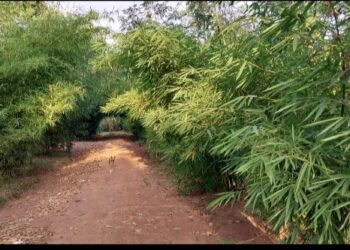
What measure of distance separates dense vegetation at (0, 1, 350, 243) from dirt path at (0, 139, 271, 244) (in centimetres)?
27

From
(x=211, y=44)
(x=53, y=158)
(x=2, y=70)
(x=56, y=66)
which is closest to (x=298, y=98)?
(x=211, y=44)

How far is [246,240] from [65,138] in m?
8.12

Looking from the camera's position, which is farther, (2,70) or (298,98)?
(2,70)

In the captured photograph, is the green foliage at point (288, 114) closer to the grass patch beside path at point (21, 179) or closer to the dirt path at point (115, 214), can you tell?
the dirt path at point (115, 214)

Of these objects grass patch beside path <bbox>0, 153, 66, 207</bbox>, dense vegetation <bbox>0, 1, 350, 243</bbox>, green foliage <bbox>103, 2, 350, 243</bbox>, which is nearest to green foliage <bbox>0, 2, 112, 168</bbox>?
dense vegetation <bbox>0, 1, 350, 243</bbox>

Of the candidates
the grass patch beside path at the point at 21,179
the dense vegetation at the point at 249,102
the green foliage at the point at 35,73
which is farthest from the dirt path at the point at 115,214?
the green foliage at the point at 35,73

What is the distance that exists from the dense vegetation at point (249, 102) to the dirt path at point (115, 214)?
0.27 m

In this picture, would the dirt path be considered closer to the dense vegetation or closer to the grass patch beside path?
the grass patch beside path

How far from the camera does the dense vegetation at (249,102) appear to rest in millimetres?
2670

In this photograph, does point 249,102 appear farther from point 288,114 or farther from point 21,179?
point 21,179

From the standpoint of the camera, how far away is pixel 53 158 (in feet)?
32.2

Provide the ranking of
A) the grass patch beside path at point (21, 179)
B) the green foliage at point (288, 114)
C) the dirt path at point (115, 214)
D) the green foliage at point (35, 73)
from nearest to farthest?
the green foliage at point (288, 114) < the dirt path at point (115, 214) < the grass patch beside path at point (21, 179) < the green foliage at point (35, 73)

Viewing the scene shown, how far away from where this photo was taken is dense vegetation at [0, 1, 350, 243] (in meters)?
2.67

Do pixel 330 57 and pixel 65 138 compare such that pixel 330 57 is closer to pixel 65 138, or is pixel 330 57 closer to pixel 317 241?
pixel 317 241
